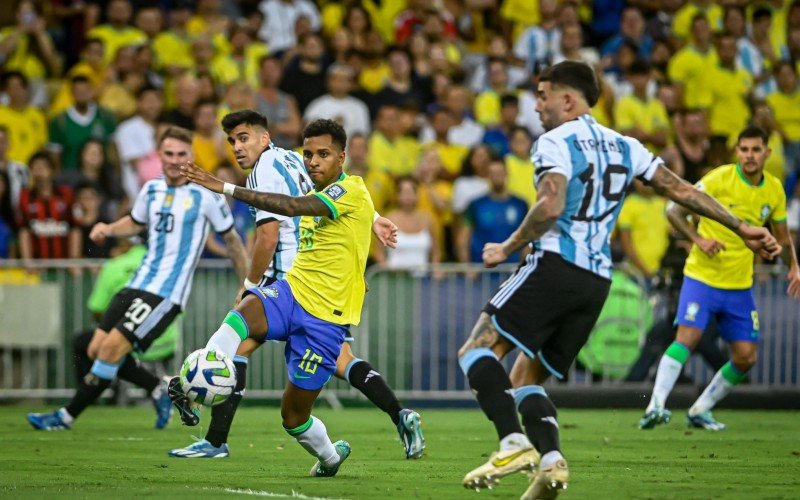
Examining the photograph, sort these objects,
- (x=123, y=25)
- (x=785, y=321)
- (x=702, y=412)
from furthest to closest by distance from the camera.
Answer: (x=123, y=25) → (x=785, y=321) → (x=702, y=412)

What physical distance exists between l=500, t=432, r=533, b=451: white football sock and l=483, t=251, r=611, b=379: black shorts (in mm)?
473

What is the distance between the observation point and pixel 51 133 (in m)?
17.6

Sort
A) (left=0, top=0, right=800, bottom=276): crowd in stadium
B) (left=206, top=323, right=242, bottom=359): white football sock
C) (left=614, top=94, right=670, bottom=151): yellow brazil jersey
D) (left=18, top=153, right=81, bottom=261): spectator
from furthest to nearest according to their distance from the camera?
(left=614, top=94, right=670, bottom=151): yellow brazil jersey < (left=0, top=0, right=800, bottom=276): crowd in stadium < (left=18, top=153, right=81, bottom=261): spectator < (left=206, top=323, right=242, bottom=359): white football sock

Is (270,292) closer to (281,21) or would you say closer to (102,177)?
(102,177)

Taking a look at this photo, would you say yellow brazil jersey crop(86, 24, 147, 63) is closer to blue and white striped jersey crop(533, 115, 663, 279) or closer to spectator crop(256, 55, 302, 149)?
spectator crop(256, 55, 302, 149)

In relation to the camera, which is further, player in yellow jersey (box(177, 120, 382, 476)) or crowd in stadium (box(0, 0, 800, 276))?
crowd in stadium (box(0, 0, 800, 276))

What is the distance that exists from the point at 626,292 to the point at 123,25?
7.81 meters

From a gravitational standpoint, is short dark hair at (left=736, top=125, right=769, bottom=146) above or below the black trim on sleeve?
above

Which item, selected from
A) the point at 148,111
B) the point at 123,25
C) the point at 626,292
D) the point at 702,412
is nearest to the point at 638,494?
the point at 702,412

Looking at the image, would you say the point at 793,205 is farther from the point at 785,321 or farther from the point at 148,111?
the point at 148,111

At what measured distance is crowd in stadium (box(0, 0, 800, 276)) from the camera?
17.0 meters

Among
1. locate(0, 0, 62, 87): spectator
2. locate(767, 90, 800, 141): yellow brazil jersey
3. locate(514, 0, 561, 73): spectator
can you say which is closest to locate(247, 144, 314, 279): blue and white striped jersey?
locate(0, 0, 62, 87): spectator

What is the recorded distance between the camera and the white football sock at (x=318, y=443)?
8.68m

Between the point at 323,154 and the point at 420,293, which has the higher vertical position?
the point at 323,154
